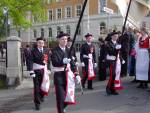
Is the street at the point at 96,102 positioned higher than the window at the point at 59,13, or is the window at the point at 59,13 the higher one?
the window at the point at 59,13

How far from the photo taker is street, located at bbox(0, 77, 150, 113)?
1121 centimetres

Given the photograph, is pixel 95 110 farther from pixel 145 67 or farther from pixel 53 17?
pixel 53 17

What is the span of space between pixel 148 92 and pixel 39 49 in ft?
11.3

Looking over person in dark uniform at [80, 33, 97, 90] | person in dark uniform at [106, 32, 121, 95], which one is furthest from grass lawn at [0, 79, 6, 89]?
person in dark uniform at [106, 32, 121, 95]

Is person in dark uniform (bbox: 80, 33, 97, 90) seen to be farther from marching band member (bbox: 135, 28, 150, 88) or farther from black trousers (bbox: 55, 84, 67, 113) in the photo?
black trousers (bbox: 55, 84, 67, 113)

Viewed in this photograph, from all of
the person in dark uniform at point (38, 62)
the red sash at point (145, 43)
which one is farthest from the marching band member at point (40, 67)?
the red sash at point (145, 43)

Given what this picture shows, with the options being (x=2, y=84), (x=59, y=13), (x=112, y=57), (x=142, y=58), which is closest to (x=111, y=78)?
(x=112, y=57)

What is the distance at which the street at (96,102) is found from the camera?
11.2m

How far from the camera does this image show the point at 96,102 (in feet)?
40.2

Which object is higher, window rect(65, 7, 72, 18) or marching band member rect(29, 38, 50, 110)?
window rect(65, 7, 72, 18)

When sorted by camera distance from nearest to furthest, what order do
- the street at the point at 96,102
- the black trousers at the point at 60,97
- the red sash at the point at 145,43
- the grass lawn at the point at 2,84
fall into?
the black trousers at the point at 60,97, the street at the point at 96,102, the red sash at the point at 145,43, the grass lawn at the point at 2,84

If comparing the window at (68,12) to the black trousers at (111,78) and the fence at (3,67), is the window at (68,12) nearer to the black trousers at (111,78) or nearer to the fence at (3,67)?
the fence at (3,67)

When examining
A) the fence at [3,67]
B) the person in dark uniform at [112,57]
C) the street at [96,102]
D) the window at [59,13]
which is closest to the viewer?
the street at [96,102]

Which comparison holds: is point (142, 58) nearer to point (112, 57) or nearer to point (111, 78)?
point (112, 57)
